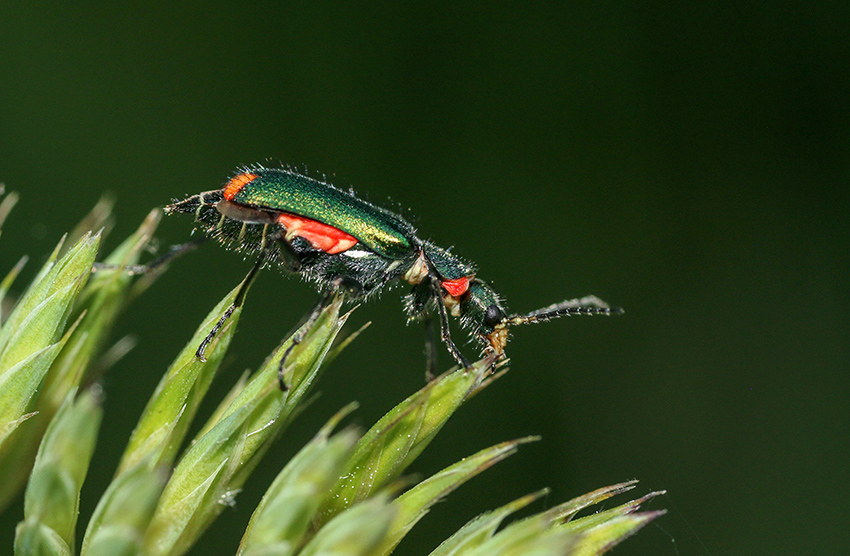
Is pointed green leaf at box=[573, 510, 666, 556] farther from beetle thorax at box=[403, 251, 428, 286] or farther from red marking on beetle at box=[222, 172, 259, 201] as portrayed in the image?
red marking on beetle at box=[222, 172, 259, 201]

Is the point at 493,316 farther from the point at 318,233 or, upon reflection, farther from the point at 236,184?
the point at 236,184

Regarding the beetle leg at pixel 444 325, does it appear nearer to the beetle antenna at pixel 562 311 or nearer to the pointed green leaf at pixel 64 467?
the beetle antenna at pixel 562 311

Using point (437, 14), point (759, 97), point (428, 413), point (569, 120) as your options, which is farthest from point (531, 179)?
→ point (428, 413)

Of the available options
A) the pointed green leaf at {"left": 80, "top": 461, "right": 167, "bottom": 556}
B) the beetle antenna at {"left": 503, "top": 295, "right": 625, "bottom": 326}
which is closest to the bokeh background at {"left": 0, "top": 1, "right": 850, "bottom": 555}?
the beetle antenna at {"left": 503, "top": 295, "right": 625, "bottom": 326}

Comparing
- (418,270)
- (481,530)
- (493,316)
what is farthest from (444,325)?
(481,530)

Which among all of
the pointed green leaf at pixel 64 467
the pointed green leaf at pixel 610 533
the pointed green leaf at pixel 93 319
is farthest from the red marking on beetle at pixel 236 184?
the pointed green leaf at pixel 610 533

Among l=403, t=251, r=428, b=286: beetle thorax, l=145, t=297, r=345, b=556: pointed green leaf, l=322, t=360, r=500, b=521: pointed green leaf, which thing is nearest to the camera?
l=145, t=297, r=345, b=556: pointed green leaf
